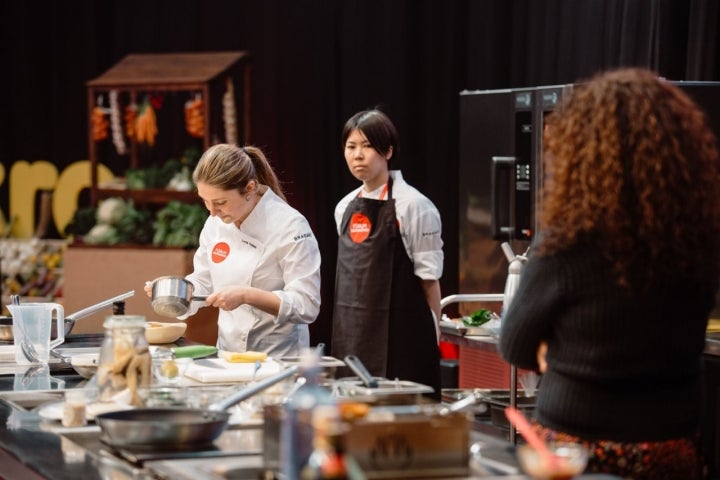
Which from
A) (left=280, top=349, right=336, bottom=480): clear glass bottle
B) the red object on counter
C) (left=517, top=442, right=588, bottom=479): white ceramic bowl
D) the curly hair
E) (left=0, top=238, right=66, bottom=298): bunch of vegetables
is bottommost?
the red object on counter

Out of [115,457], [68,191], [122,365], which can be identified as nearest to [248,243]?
[122,365]

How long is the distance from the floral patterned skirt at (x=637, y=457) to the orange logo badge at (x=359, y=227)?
255 centimetres

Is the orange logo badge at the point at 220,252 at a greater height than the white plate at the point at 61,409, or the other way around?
the orange logo badge at the point at 220,252

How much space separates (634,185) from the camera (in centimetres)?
215

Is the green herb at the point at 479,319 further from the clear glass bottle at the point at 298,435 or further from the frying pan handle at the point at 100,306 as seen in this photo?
the clear glass bottle at the point at 298,435

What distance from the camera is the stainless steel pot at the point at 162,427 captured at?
2150 mm

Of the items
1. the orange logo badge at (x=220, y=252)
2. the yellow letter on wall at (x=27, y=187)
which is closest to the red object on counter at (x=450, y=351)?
the orange logo badge at (x=220, y=252)

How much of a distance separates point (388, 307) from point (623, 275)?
260 centimetres

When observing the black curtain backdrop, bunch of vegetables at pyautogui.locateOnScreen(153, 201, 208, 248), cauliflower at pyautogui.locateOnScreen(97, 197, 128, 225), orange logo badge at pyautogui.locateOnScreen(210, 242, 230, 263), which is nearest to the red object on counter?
the black curtain backdrop

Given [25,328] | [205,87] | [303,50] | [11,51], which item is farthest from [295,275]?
[11,51]

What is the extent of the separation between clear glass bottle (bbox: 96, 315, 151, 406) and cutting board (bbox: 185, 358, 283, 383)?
1.32 feet

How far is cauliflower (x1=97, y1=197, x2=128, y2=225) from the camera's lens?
6.93 meters

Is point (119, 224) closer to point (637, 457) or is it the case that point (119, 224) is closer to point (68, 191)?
point (68, 191)

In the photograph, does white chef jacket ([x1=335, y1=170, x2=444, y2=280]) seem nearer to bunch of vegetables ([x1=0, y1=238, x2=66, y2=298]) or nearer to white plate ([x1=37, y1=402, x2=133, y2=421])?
white plate ([x1=37, y1=402, x2=133, y2=421])
